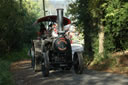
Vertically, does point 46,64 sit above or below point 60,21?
below

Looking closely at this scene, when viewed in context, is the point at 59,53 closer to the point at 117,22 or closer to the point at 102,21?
the point at 117,22

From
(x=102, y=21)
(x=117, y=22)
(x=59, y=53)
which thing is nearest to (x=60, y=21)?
(x=59, y=53)

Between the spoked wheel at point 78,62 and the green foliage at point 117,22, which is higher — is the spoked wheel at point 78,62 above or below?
below

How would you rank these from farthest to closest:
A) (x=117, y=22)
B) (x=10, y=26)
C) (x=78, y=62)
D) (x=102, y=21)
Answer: (x=10, y=26) < (x=102, y=21) < (x=117, y=22) < (x=78, y=62)

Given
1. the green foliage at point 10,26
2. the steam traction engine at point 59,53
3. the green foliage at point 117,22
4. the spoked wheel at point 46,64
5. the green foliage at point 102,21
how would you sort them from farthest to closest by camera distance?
the green foliage at point 10,26
the green foliage at point 102,21
the green foliage at point 117,22
the steam traction engine at point 59,53
the spoked wheel at point 46,64

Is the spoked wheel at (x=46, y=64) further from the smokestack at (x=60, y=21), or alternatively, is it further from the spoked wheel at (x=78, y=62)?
the spoked wheel at (x=78, y=62)

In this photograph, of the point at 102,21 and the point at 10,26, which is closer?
the point at 102,21

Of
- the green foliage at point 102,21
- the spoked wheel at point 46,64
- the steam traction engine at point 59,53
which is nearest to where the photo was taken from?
the spoked wheel at point 46,64

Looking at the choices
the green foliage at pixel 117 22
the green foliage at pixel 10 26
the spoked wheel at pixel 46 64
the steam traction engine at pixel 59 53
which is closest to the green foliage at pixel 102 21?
the green foliage at pixel 117 22

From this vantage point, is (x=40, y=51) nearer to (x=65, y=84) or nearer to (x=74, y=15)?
(x=65, y=84)

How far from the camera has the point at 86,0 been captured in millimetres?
17781

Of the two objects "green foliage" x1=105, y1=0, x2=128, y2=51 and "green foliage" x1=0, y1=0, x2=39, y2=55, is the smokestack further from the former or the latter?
"green foliage" x1=0, y1=0, x2=39, y2=55

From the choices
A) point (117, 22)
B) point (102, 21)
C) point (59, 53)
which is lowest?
point (59, 53)

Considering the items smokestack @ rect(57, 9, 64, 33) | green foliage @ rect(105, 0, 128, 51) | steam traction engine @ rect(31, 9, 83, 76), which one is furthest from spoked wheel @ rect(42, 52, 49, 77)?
green foliage @ rect(105, 0, 128, 51)
